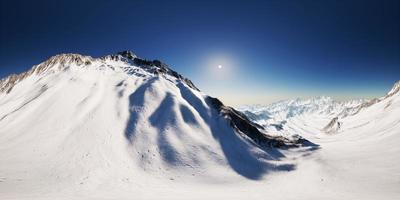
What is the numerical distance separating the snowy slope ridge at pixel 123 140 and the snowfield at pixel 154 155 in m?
0.20

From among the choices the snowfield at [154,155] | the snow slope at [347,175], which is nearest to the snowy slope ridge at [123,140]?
the snowfield at [154,155]

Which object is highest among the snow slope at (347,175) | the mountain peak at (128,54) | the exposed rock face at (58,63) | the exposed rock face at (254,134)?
the mountain peak at (128,54)

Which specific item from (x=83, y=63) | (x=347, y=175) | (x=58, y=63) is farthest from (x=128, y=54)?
(x=347, y=175)

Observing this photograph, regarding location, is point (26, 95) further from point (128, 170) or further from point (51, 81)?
point (128, 170)

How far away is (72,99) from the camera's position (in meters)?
61.2

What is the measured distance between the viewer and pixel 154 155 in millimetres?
41625

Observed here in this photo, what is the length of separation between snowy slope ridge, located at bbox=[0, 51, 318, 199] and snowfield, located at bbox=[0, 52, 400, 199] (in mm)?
200

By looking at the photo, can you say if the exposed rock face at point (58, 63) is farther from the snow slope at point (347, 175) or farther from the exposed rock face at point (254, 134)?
the snow slope at point (347, 175)

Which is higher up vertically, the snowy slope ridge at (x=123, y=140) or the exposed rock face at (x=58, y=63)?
the exposed rock face at (x=58, y=63)

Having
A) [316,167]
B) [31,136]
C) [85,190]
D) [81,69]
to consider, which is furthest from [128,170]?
[81,69]

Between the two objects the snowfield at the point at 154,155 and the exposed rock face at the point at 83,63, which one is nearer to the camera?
the snowfield at the point at 154,155

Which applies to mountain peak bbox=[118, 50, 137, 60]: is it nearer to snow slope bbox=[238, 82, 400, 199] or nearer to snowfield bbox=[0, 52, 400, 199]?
snowfield bbox=[0, 52, 400, 199]

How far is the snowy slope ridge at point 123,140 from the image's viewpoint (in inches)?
1261

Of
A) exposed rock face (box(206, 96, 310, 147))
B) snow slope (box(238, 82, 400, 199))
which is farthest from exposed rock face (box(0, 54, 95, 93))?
snow slope (box(238, 82, 400, 199))
